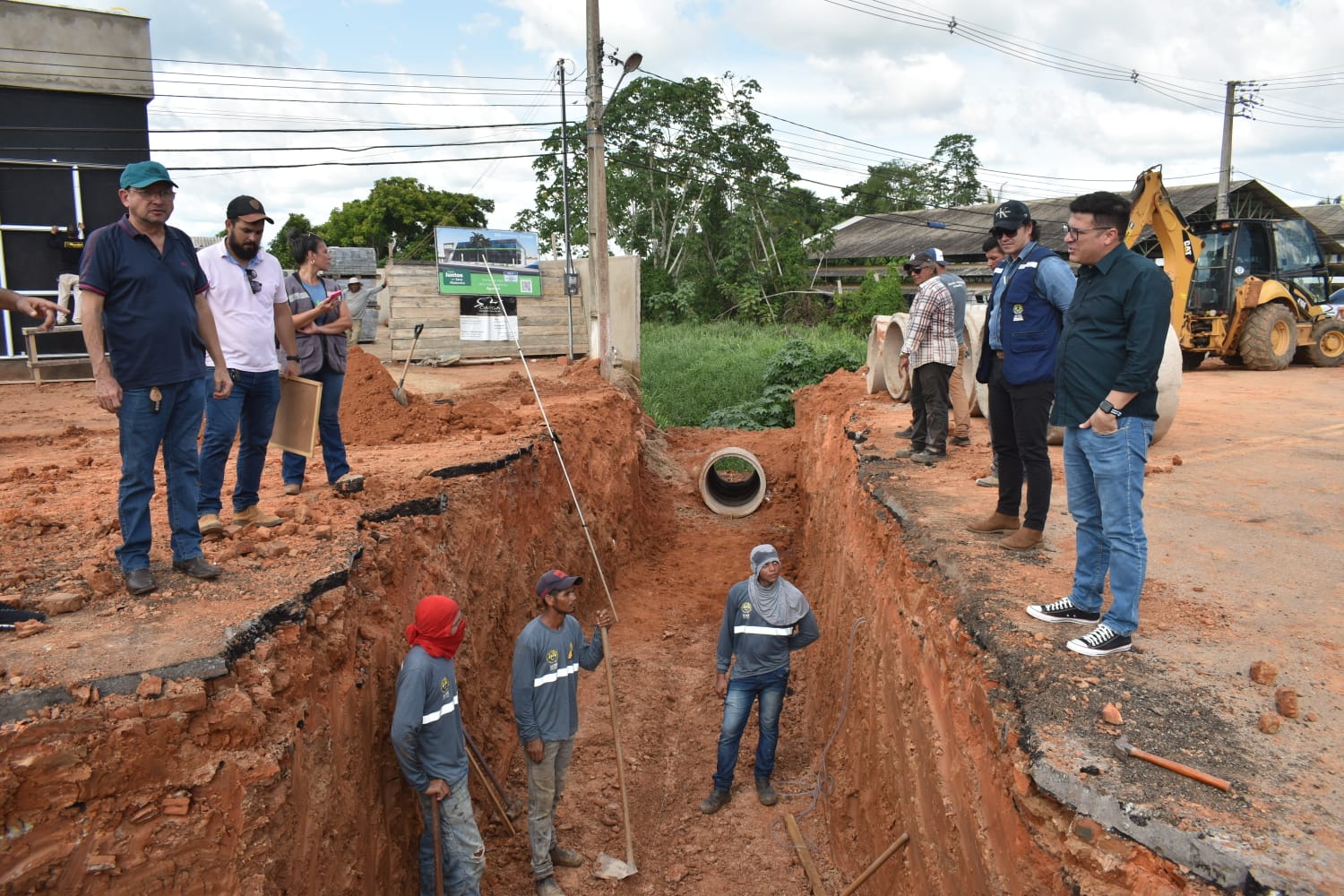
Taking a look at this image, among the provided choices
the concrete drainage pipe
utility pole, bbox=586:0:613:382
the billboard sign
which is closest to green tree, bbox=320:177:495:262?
the billboard sign

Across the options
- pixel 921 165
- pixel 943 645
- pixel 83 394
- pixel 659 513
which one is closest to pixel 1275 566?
pixel 943 645

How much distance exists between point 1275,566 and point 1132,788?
9.84 ft

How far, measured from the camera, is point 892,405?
1120cm

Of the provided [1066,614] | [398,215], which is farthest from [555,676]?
[398,215]

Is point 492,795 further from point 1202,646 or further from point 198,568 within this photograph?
point 1202,646

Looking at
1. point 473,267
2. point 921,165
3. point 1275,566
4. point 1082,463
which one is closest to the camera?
point 1082,463

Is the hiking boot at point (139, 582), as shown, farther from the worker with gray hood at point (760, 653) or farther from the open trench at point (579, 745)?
the worker with gray hood at point (760, 653)

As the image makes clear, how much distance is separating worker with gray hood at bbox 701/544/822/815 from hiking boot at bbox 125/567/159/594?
3.84 meters

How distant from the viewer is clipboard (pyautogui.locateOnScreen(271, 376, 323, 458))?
588cm

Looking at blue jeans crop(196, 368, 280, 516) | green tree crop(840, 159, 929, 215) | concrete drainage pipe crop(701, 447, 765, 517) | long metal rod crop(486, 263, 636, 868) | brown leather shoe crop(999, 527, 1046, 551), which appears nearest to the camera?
blue jeans crop(196, 368, 280, 516)

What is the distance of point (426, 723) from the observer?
14.9ft

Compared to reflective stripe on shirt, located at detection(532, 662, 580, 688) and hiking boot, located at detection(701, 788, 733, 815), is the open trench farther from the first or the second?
reflective stripe on shirt, located at detection(532, 662, 580, 688)

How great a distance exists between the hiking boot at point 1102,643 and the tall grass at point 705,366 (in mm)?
13519

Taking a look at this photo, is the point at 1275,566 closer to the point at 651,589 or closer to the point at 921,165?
the point at 651,589
